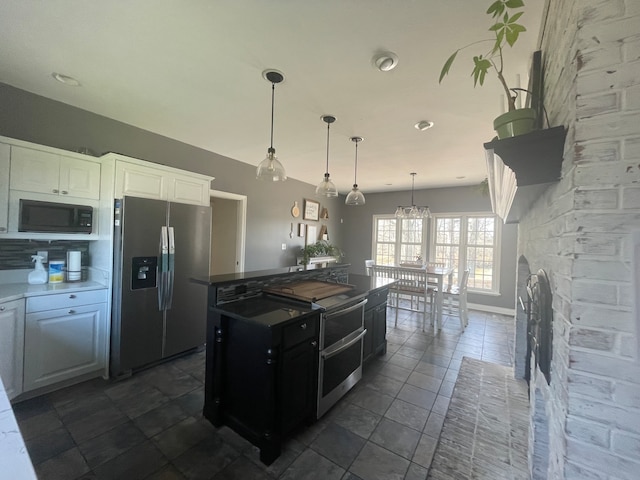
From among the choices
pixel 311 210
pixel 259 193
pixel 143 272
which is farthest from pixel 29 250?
pixel 311 210

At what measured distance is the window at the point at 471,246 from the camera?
5207 mm

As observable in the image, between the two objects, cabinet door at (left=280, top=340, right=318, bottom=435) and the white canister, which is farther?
the white canister

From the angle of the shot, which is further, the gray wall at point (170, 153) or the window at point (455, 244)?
the window at point (455, 244)

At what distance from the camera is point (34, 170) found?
86.9 inches

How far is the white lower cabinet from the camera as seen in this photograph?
2096 millimetres

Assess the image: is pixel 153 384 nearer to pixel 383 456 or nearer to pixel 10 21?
pixel 383 456

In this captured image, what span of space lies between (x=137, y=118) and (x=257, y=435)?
10.3ft

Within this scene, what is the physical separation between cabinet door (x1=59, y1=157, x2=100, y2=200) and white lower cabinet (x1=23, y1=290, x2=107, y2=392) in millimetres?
940

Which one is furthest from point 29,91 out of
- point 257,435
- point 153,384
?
point 257,435

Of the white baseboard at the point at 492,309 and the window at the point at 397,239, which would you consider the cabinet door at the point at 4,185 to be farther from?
the white baseboard at the point at 492,309

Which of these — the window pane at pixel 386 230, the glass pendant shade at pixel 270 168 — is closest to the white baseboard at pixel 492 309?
the window pane at pixel 386 230

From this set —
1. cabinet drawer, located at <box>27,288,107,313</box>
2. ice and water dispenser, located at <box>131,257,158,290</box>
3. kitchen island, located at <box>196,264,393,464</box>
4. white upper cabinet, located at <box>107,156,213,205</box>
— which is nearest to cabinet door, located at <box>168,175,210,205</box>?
white upper cabinet, located at <box>107,156,213,205</box>

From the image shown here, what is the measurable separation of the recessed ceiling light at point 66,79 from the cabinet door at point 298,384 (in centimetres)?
271

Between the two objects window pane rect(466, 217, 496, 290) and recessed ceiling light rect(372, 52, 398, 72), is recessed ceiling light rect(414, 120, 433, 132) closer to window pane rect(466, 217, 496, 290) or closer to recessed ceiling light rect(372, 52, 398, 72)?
recessed ceiling light rect(372, 52, 398, 72)
